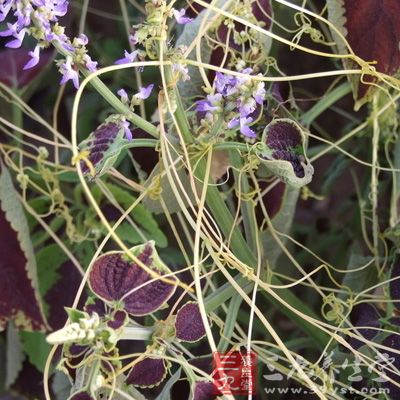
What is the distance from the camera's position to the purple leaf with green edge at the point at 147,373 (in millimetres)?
533

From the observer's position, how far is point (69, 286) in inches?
28.8

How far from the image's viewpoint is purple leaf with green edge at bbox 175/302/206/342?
51 centimetres

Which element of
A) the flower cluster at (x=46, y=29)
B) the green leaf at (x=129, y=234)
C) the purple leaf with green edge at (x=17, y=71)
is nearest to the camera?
the flower cluster at (x=46, y=29)

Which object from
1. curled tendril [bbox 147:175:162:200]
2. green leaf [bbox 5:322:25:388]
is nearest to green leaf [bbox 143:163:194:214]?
curled tendril [bbox 147:175:162:200]

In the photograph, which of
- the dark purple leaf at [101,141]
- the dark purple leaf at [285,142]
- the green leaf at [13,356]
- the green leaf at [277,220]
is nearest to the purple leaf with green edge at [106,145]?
the dark purple leaf at [101,141]

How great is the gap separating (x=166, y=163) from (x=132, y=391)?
0.54 feet

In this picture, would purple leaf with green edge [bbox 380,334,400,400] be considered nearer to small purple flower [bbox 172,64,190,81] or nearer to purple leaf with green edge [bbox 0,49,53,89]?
small purple flower [bbox 172,64,190,81]

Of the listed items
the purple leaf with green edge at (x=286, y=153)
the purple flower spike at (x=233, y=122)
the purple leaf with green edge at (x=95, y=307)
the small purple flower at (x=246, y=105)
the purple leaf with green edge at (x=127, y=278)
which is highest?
the small purple flower at (x=246, y=105)

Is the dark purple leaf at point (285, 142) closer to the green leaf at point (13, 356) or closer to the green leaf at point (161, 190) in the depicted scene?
the green leaf at point (161, 190)

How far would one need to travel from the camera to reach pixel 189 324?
0.52 meters

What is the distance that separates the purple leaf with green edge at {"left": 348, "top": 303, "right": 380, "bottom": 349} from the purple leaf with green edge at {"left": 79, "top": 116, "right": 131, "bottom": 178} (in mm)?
243

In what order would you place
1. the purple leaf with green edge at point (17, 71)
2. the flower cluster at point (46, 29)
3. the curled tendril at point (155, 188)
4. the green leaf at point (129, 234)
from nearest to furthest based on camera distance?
1. the flower cluster at point (46, 29)
2. the curled tendril at point (155, 188)
3. the green leaf at point (129, 234)
4. the purple leaf with green edge at point (17, 71)

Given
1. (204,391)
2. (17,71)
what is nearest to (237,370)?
(204,391)

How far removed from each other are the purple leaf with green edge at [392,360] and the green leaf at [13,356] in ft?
1.20
